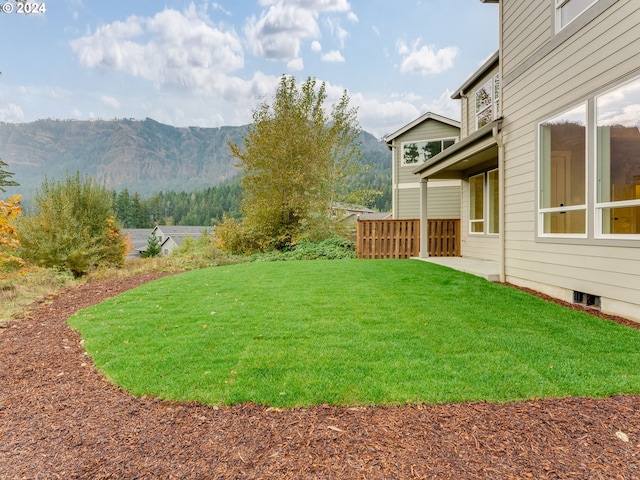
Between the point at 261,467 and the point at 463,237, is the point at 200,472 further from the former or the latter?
the point at 463,237

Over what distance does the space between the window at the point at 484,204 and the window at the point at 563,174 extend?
2.41 m

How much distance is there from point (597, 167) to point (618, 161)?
221mm

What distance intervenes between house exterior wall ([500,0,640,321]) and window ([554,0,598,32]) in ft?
0.42

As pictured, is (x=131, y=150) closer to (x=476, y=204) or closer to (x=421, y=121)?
(x=421, y=121)

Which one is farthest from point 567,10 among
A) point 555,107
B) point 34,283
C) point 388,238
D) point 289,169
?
point 34,283

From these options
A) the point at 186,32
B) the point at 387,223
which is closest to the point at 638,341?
the point at 387,223

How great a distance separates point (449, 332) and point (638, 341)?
5.89 feet

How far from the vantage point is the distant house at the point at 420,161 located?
14453 mm

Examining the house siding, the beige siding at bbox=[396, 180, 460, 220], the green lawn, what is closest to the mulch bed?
the green lawn

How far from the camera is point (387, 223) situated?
11.2 m

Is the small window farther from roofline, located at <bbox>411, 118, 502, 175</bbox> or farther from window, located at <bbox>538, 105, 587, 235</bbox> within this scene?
window, located at <bbox>538, 105, 587, 235</bbox>

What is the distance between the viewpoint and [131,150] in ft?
449
